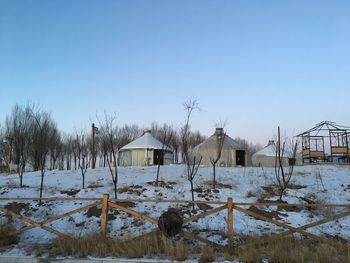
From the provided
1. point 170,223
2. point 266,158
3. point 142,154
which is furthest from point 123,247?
point 266,158

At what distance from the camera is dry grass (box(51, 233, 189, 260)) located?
19.1ft

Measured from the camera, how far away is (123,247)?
239 inches

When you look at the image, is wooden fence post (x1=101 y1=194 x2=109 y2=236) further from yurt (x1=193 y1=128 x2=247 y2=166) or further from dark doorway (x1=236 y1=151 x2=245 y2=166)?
dark doorway (x1=236 y1=151 x2=245 y2=166)

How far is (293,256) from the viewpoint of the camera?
543cm

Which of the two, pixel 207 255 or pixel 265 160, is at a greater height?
pixel 265 160

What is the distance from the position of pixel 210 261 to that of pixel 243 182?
31.3 feet

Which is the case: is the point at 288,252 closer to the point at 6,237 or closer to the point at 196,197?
the point at 6,237

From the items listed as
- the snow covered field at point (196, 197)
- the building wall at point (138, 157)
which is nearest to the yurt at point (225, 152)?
the building wall at point (138, 157)

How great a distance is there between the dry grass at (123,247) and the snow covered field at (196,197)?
28.1 inches

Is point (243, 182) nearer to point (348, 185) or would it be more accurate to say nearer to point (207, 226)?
point (348, 185)

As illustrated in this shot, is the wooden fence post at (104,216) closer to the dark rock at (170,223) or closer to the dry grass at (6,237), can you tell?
the dark rock at (170,223)

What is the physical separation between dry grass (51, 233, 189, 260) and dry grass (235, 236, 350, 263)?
1217 mm

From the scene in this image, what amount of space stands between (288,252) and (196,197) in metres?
6.52

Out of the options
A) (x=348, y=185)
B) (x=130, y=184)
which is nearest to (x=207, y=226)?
(x=130, y=184)
